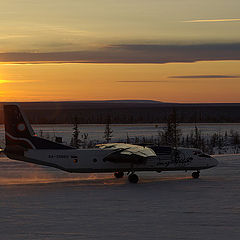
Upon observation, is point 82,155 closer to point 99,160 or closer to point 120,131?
point 99,160

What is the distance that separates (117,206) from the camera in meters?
27.4

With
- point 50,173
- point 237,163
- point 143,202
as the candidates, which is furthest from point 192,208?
point 237,163

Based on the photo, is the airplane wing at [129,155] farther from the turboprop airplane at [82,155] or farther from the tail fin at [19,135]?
the tail fin at [19,135]

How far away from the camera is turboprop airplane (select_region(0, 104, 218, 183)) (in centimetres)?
3672

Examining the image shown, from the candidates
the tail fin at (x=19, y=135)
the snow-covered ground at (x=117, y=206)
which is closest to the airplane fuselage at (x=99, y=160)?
the tail fin at (x=19, y=135)

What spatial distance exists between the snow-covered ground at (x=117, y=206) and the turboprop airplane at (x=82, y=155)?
43.8 inches

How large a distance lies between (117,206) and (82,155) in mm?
10223

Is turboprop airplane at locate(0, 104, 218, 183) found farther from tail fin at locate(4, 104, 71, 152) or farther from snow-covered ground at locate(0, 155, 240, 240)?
snow-covered ground at locate(0, 155, 240, 240)

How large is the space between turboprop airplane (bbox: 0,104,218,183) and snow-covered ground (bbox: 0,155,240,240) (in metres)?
1.11

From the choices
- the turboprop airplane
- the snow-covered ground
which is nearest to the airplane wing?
the turboprop airplane

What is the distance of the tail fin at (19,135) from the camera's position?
3712 cm

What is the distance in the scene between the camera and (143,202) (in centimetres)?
2878

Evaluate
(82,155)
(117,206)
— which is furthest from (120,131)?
(117,206)

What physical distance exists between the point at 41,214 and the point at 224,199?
10.3 metres
